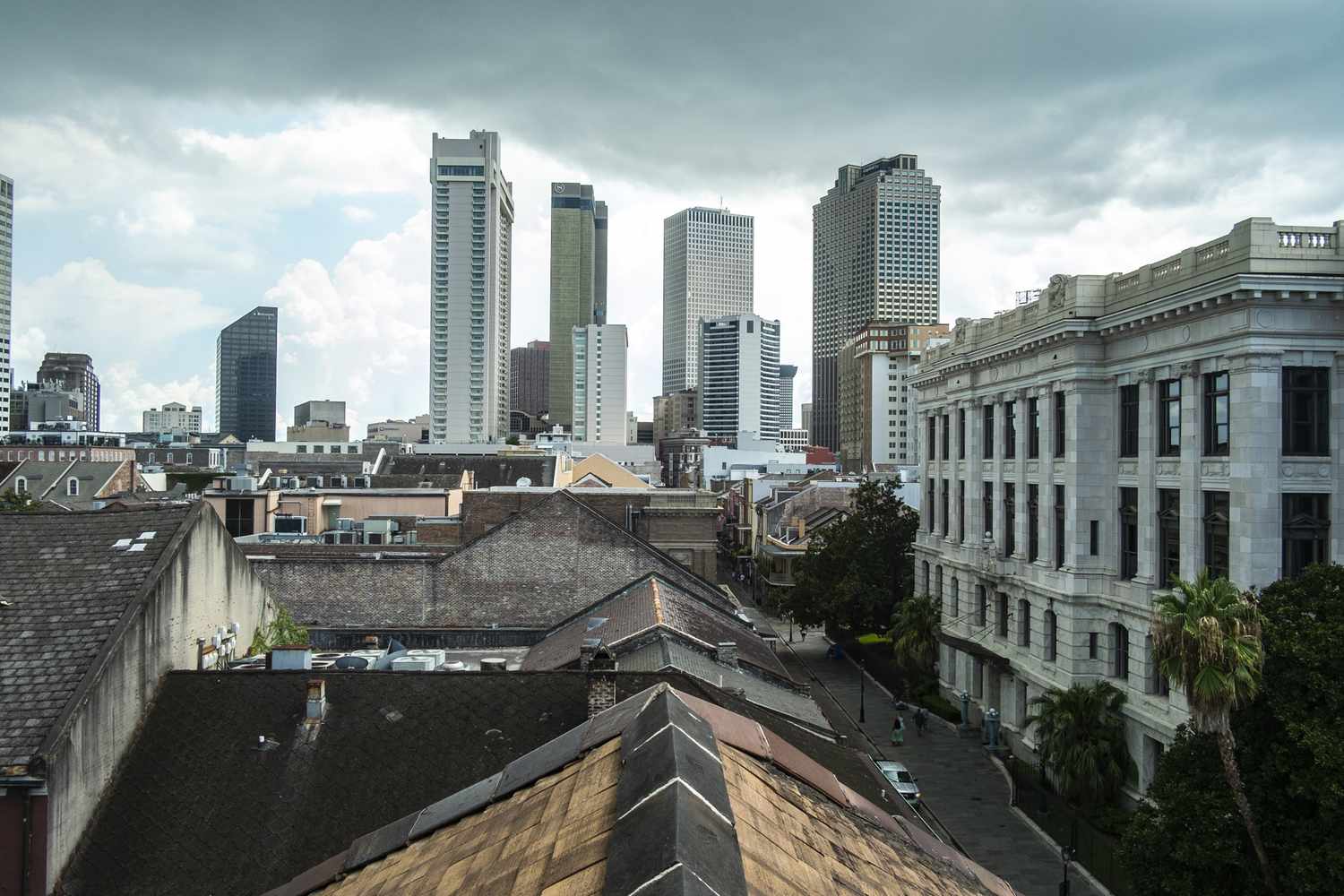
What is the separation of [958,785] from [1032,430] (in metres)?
16.4

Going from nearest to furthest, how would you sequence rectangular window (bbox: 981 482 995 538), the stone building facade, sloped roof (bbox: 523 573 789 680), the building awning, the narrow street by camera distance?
1. sloped roof (bbox: 523 573 789 680)
2. the stone building facade
3. the narrow street
4. the building awning
5. rectangular window (bbox: 981 482 995 538)

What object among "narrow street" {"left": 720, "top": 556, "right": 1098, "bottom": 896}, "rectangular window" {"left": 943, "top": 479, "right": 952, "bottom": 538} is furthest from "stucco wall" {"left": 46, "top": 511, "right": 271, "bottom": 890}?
"rectangular window" {"left": 943, "top": 479, "right": 952, "bottom": 538}

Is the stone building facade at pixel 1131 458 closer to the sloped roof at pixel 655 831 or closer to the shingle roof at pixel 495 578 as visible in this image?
the shingle roof at pixel 495 578

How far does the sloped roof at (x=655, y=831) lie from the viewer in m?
6.91

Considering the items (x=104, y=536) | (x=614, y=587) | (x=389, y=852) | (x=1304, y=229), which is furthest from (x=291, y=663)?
(x=1304, y=229)

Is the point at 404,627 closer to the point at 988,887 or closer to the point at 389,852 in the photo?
the point at 389,852

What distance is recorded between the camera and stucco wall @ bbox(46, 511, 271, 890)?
15.9 meters

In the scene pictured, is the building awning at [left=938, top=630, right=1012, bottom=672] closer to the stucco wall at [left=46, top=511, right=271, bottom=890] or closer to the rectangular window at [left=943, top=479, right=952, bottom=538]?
the rectangular window at [left=943, top=479, right=952, bottom=538]

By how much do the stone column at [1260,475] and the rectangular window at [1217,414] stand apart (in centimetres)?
118

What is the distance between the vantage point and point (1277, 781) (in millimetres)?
22391

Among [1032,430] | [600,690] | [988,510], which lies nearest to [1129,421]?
[1032,430]

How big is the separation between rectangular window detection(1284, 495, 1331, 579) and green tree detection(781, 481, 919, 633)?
31.1m

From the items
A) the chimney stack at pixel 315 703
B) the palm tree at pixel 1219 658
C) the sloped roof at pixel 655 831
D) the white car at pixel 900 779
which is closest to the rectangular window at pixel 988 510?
the white car at pixel 900 779

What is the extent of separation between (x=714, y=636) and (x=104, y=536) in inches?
→ 706
